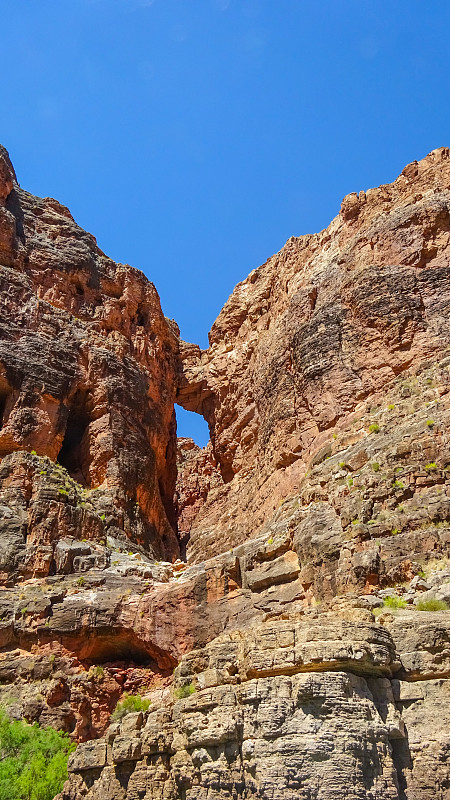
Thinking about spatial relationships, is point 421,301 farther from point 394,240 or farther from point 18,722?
point 18,722

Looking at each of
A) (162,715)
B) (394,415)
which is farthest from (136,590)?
(162,715)

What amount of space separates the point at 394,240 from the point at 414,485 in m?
15.8

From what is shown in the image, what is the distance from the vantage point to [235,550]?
26.3 metres

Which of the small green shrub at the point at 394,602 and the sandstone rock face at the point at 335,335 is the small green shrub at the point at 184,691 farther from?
the sandstone rock face at the point at 335,335

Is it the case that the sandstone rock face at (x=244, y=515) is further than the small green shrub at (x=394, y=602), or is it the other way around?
the small green shrub at (x=394, y=602)

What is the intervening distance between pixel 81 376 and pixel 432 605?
31.9 meters

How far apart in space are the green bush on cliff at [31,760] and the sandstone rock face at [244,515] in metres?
1.44

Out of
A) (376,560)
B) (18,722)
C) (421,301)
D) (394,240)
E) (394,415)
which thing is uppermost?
(394,240)

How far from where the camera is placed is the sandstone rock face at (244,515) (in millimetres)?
11484

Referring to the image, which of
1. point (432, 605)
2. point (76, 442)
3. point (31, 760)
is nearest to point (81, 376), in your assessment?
point (76, 442)

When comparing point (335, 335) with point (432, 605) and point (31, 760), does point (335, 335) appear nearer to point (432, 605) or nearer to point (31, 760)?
point (432, 605)

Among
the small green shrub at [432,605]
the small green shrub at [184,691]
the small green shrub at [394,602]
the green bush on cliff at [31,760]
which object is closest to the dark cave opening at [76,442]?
the green bush on cliff at [31,760]

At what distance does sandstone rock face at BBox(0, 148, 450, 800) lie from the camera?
1148 cm

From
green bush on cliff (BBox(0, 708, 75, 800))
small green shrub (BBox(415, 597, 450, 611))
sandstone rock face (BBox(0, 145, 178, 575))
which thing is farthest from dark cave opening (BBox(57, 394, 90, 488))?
small green shrub (BBox(415, 597, 450, 611))
